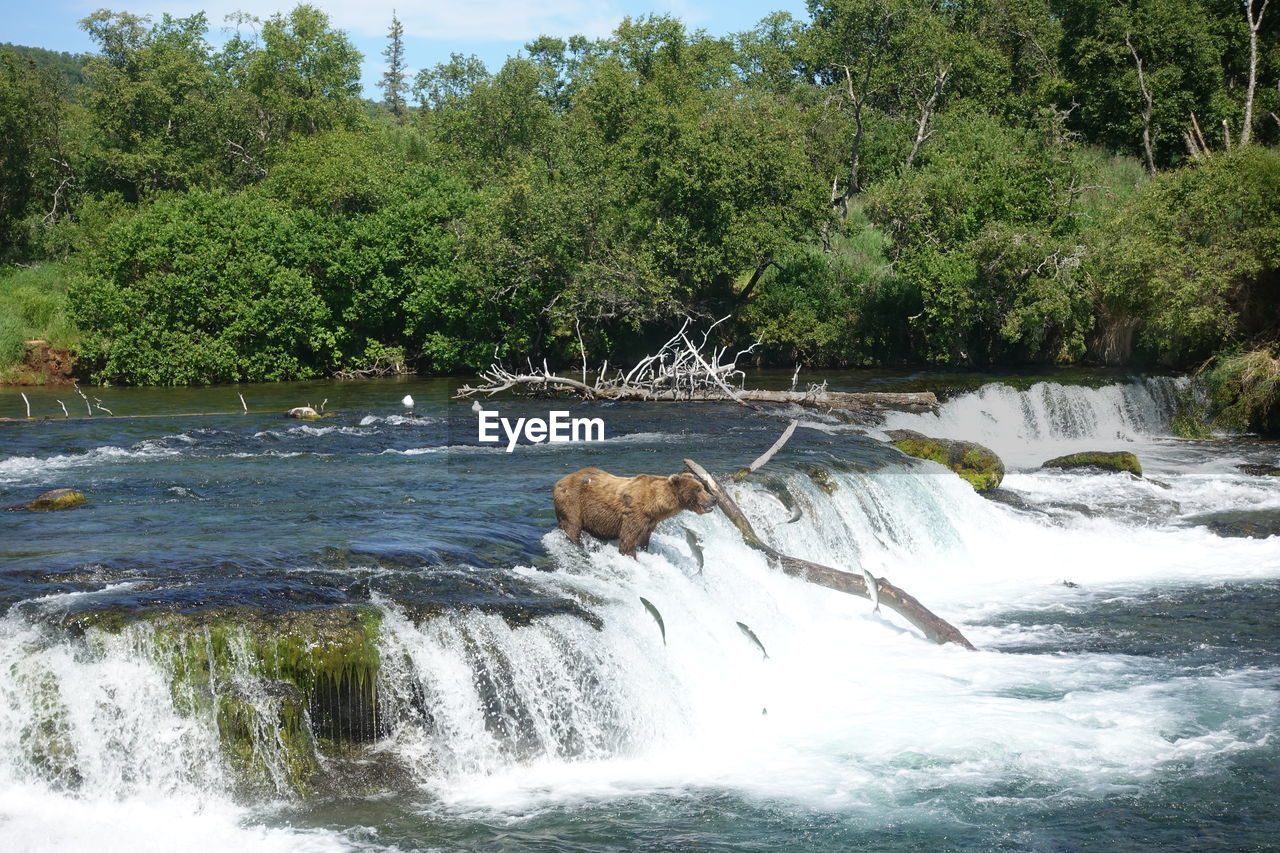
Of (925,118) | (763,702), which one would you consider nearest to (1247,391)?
(925,118)

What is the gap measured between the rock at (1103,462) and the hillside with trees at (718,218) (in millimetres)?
5516

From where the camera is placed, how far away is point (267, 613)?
1025 cm

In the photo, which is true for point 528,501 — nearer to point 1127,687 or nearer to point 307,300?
point 1127,687

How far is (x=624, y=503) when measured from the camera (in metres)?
12.8

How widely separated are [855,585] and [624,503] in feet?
9.26

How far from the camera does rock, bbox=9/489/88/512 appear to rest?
14852mm

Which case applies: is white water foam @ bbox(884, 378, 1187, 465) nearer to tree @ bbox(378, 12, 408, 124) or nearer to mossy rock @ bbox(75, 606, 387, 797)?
mossy rock @ bbox(75, 606, 387, 797)

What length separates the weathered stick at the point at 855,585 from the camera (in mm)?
13195

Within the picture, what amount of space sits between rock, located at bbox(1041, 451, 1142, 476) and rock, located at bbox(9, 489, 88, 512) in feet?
52.9

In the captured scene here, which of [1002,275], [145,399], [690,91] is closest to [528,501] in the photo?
[145,399]

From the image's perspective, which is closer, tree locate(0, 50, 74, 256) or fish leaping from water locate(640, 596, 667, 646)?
fish leaping from water locate(640, 596, 667, 646)

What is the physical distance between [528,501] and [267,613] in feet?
19.5

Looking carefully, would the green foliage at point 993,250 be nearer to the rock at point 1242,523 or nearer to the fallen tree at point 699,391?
the fallen tree at point 699,391

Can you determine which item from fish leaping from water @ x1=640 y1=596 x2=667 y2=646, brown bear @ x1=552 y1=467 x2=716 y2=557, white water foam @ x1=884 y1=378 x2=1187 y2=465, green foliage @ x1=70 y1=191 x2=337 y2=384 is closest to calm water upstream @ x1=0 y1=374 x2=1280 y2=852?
fish leaping from water @ x1=640 y1=596 x2=667 y2=646
